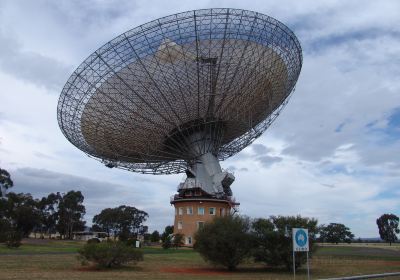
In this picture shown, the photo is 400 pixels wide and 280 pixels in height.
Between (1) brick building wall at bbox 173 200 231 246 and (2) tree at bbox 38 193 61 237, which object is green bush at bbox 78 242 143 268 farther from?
(2) tree at bbox 38 193 61 237

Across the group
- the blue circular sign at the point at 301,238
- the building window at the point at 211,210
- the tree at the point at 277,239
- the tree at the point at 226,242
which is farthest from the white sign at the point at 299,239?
the building window at the point at 211,210

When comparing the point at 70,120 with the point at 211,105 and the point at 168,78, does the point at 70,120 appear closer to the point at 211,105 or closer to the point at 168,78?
the point at 168,78

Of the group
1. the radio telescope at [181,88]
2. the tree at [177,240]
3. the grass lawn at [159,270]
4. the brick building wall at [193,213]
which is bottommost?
the grass lawn at [159,270]

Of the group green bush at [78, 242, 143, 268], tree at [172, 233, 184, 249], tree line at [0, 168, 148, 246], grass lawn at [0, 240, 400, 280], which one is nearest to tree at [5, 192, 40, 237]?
tree line at [0, 168, 148, 246]

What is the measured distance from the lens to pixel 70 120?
5094cm

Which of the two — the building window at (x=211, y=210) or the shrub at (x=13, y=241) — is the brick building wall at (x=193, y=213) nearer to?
the building window at (x=211, y=210)

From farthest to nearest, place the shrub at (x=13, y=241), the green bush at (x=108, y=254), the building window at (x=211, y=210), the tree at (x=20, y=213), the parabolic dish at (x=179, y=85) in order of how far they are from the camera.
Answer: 1. the tree at (x=20, y=213)
2. the building window at (x=211, y=210)
3. the shrub at (x=13, y=241)
4. the parabolic dish at (x=179, y=85)
5. the green bush at (x=108, y=254)

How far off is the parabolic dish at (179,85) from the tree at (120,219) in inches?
2813

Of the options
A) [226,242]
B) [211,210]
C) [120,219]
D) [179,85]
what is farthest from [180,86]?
[120,219]

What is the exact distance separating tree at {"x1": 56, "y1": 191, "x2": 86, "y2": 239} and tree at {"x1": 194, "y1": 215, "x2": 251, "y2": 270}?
96126 millimetres

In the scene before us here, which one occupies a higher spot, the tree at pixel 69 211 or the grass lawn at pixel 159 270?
the tree at pixel 69 211

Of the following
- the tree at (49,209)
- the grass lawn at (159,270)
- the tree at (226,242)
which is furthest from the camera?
the tree at (49,209)

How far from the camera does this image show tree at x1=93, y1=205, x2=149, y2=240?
129625mm

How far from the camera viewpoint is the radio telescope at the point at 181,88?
141 feet
